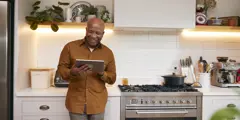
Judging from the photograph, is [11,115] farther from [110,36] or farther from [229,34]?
[229,34]

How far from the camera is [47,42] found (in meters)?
3.09

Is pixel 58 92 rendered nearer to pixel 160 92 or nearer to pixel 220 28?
pixel 160 92

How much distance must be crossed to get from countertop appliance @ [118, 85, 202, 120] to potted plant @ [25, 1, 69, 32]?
0.99m

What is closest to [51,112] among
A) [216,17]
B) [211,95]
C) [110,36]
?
[110,36]

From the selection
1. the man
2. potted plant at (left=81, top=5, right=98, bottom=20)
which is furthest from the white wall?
the man

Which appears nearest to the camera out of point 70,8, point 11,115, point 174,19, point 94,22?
point 94,22

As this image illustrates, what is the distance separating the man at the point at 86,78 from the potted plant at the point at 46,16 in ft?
2.41

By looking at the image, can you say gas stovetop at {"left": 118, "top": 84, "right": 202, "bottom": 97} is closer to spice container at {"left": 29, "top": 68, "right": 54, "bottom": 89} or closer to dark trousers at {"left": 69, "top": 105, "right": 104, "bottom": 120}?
dark trousers at {"left": 69, "top": 105, "right": 104, "bottom": 120}

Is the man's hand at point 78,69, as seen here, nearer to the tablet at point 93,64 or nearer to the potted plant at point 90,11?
the tablet at point 93,64

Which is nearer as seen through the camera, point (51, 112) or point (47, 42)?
point (51, 112)

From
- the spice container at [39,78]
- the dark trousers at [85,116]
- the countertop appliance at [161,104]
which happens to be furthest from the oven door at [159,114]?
the spice container at [39,78]

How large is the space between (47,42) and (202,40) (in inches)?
72.0

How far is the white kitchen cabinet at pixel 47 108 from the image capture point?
99.0 inches

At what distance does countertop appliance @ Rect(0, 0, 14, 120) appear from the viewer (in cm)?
229
